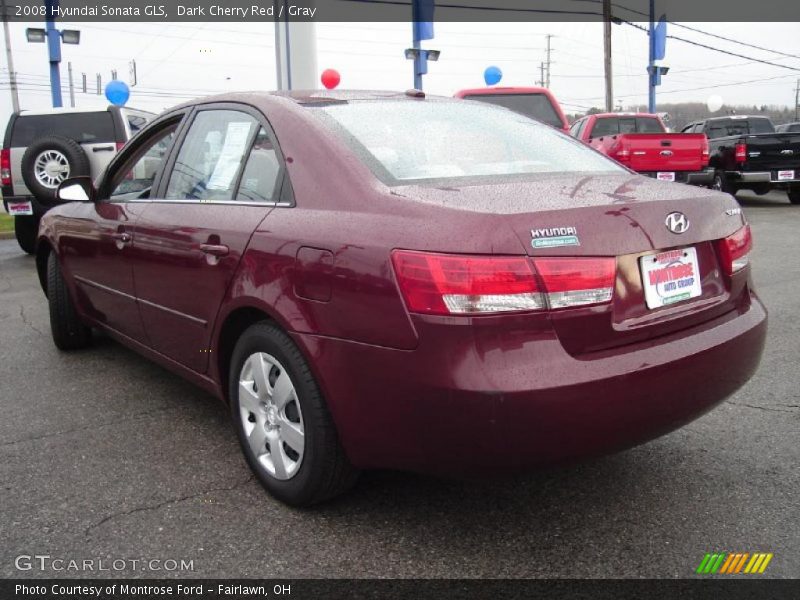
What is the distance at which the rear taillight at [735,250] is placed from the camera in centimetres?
262

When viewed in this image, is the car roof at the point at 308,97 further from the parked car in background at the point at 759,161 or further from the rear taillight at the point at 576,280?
the parked car in background at the point at 759,161

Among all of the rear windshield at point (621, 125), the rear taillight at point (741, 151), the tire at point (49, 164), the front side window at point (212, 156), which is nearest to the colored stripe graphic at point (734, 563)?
the front side window at point (212, 156)

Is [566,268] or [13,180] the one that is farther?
[13,180]

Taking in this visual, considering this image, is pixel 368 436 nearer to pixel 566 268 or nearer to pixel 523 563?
pixel 523 563

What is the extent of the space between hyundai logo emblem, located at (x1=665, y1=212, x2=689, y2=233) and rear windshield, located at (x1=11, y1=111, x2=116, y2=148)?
8.99m

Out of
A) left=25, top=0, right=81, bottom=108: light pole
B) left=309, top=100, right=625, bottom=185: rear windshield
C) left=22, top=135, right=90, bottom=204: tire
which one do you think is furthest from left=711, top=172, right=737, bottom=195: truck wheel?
left=25, top=0, right=81, bottom=108: light pole

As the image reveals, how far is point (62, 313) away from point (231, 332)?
7.93ft

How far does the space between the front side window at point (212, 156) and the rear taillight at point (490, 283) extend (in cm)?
123

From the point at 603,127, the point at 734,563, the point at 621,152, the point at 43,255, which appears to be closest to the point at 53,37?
the point at 603,127

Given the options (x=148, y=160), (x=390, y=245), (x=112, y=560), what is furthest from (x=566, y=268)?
(x=148, y=160)

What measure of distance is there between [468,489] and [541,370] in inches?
38.0

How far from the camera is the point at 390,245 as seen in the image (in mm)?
2244

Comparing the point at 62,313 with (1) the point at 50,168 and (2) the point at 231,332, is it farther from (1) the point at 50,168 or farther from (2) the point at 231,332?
(1) the point at 50,168

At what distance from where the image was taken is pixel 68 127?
10.1 metres
